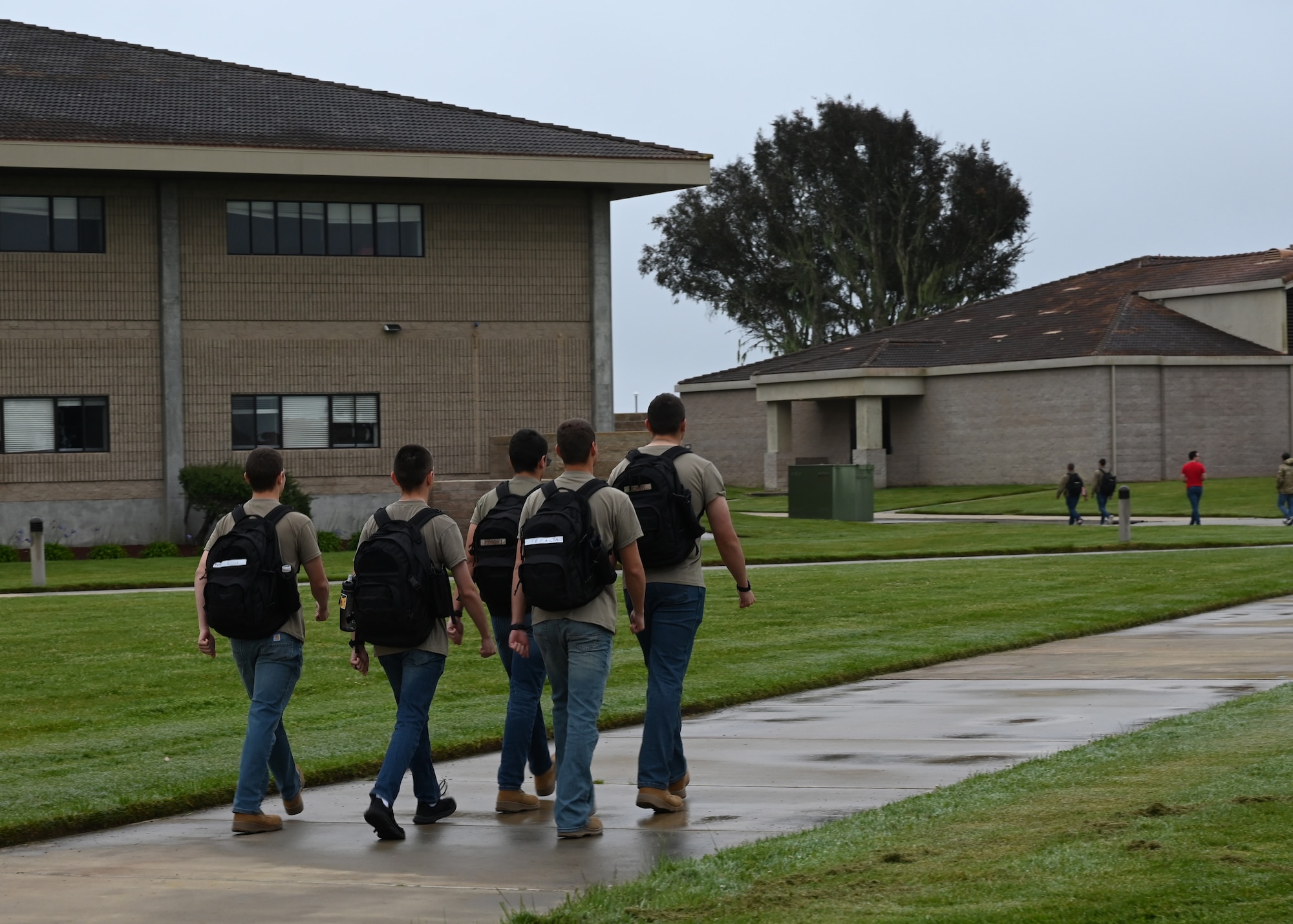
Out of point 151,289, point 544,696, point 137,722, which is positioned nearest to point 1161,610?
point 544,696

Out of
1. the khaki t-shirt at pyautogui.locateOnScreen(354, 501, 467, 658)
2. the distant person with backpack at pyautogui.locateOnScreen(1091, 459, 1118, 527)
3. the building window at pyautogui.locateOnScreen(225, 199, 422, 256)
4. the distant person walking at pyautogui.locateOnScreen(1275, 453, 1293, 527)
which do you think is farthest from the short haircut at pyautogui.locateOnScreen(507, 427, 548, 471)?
the distant person with backpack at pyautogui.locateOnScreen(1091, 459, 1118, 527)

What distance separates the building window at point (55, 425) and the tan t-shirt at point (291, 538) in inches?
1103

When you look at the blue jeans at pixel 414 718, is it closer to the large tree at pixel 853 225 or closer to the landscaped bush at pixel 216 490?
the landscaped bush at pixel 216 490

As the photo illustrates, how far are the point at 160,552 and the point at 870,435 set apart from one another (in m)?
29.7

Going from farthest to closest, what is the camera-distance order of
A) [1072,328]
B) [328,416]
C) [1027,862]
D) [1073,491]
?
[1072,328] → [1073,491] → [328,416] → [1027,862]

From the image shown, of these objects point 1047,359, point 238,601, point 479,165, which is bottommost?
point 238,601

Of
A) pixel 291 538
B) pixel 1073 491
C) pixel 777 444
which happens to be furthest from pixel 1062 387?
pixel 291 538

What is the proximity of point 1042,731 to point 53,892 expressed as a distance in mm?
6285

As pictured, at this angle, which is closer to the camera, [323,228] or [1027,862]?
[1027,862]

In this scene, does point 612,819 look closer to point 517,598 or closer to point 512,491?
point 517,598

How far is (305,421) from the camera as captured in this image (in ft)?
119

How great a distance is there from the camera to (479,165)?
35.9 meters

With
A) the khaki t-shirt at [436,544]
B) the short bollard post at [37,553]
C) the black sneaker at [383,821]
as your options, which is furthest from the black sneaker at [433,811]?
the short bollard post at [37,553]

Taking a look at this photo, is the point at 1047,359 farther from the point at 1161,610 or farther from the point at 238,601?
the point at 238,601
